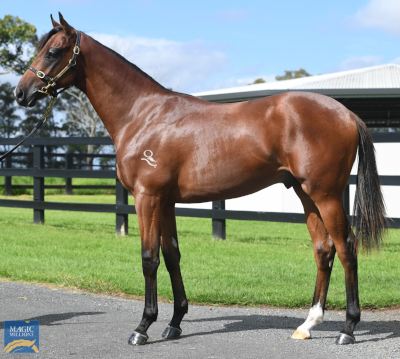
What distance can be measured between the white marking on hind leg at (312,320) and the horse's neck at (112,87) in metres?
2.06

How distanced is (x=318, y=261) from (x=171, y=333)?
4.24 feet

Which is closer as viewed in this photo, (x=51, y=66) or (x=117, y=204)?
(x=51, y=66)

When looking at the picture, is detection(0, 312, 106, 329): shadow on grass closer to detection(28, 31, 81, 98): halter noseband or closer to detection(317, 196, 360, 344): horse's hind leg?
detection(28, 31, 81, 98): halter noseband

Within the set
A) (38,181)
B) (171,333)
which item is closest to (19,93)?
(171,333)

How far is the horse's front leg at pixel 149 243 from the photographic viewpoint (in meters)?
3.90

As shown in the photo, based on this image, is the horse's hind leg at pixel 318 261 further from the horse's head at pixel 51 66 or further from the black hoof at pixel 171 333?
the horse's head at pixel 51 66

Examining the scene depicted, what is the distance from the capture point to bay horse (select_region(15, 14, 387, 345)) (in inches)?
152

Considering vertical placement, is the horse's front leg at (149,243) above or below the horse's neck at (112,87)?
below

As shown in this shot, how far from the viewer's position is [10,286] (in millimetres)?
5746

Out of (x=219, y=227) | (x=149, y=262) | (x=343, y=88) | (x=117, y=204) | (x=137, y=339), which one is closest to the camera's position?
(x=137, y=339)

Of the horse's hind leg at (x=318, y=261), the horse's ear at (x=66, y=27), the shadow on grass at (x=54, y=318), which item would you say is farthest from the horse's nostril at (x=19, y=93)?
the horse's hind leg at (x=318, y=261)

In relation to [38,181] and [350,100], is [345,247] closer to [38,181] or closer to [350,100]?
[38,181]

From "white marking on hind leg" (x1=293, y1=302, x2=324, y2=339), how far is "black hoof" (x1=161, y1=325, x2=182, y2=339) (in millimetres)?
896

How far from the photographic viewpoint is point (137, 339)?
3771 mm
